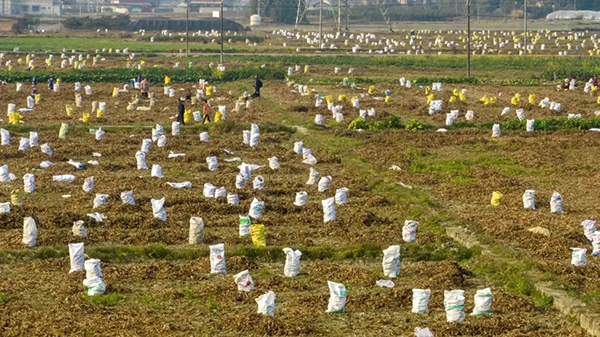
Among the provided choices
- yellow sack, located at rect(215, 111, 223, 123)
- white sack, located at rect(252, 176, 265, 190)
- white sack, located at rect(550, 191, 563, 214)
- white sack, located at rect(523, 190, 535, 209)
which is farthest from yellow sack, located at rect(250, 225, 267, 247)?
yellow sack, located at rect(215, 111, 223, 123)

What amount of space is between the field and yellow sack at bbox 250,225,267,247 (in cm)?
33

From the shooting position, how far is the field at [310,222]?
16.8m

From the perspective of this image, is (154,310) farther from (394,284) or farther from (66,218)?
(66,218)

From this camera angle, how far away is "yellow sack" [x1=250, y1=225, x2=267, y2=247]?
20969mm

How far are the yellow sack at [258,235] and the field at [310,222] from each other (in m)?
0.33

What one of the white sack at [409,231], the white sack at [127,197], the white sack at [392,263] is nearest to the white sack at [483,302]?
the white sack at [392,263]

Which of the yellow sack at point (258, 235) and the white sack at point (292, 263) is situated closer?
the white sack at point (292, 263)

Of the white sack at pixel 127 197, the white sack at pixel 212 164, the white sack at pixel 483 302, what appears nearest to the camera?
the white sack at pixel 483 302

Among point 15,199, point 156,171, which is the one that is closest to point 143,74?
point 156,171

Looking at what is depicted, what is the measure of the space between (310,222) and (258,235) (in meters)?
2.54

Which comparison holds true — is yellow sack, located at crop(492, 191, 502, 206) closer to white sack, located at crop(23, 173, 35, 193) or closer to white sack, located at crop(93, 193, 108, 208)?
white sack, located at crop(93, 193, 108, 208)

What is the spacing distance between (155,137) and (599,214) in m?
15.9

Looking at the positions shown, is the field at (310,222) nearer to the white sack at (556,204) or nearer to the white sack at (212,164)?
the white sack at (212,164)

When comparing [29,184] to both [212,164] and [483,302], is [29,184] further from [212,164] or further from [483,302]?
[483,302]
